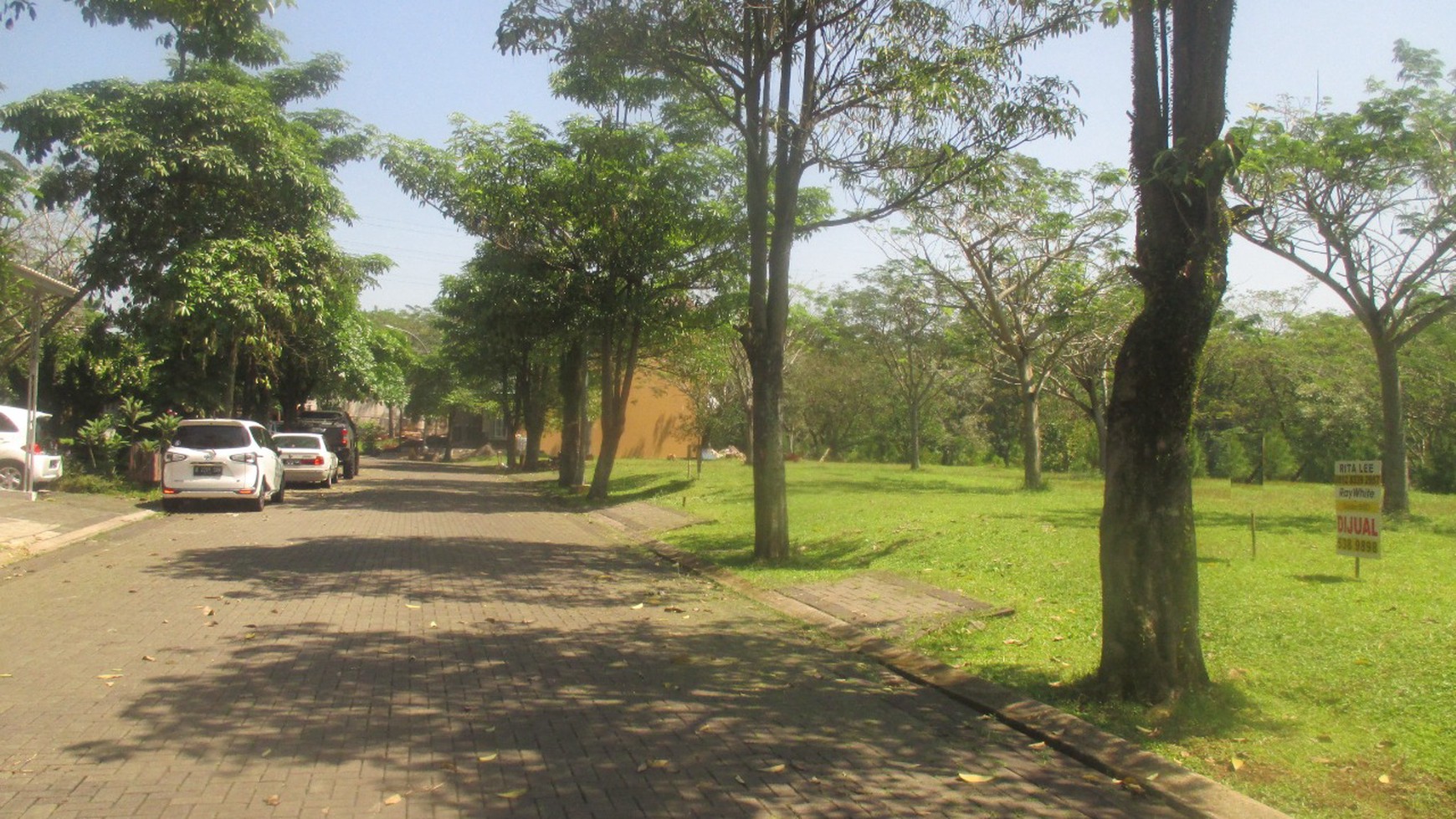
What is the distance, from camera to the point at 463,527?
1864 cm

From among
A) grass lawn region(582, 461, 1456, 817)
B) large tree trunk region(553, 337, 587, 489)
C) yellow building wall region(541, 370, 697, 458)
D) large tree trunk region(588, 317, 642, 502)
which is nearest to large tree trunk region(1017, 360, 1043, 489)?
grass lawn region(582, 461, 1456, 817)

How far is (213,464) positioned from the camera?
2014cm

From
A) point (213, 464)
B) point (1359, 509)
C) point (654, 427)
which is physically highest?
point (654, 427)

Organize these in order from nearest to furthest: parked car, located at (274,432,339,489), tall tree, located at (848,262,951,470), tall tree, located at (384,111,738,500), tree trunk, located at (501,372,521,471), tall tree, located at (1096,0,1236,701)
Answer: tall tree, located at (1096,0,1236,701) < tall tree, located at (384,111,738,500) < parked car, located at (274,432,339,489) < tall tree, located at (848,262,951,470) < tree trunk, located at (501,372,521,471)

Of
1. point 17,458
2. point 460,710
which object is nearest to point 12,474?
point 17,458

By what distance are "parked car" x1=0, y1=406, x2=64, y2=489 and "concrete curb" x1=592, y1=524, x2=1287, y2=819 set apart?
17831 millimetres

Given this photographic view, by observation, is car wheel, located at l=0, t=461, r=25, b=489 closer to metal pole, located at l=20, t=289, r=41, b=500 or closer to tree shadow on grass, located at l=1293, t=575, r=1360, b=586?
metal pole, located at l=20, t=289, r=41, b=500

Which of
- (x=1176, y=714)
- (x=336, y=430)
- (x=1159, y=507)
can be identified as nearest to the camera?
(x=1176, y=714)

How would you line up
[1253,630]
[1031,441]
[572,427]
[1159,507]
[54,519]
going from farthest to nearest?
→ [572,427], [1031,441], [54,519], [1253,630], [1159,507]

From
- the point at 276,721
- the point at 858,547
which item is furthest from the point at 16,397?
the point at 276,721

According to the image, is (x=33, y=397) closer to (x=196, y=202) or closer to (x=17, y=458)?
(x=17, y=458)

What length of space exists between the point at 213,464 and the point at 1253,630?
58.2 ft

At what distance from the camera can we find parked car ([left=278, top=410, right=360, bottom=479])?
3428 cm

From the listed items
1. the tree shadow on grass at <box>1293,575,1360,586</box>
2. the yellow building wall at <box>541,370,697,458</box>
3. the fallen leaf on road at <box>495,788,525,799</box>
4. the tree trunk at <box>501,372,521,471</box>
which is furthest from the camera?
the yellow building wall at <box>541,370,697,458</box>
